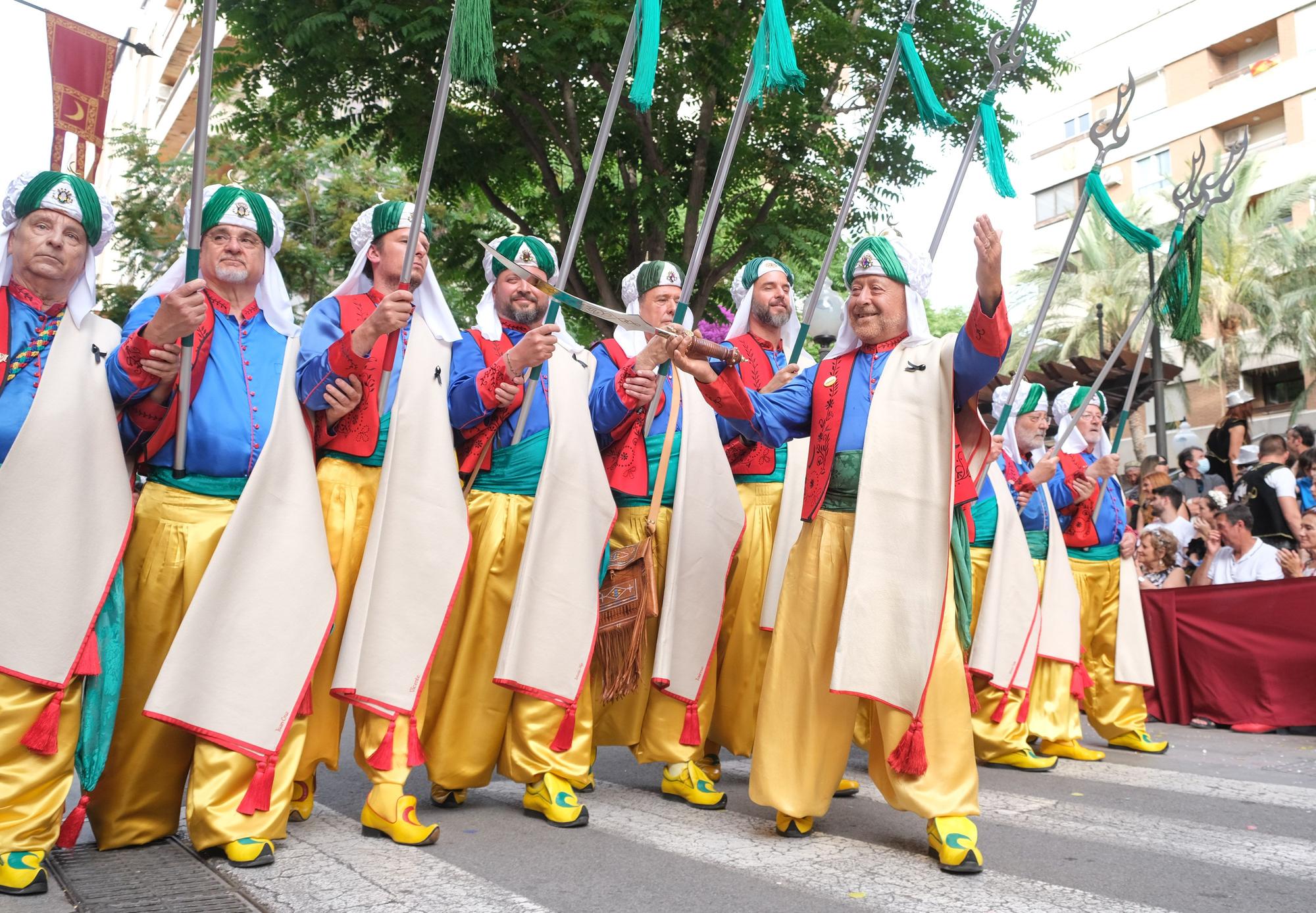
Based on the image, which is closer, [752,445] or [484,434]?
[484,434]

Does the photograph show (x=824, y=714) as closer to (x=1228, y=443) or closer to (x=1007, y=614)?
(x=1007, y=614)

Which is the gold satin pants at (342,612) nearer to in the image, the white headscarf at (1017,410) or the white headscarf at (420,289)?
the white headscarf at (420,289)

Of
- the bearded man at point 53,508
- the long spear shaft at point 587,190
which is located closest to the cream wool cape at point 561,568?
the long spear shaft at point 587,190

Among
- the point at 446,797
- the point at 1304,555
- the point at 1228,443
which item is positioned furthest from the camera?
the point at 1228,443

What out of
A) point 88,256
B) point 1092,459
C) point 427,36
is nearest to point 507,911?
point 88,256

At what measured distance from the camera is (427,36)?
28.9 feet

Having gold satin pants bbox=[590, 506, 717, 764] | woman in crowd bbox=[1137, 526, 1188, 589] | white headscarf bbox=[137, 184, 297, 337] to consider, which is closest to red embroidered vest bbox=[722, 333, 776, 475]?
gold satin pants bbox=[590, 506, 717, 764]

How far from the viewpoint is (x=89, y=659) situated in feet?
11.8

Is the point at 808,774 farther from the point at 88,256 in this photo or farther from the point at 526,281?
the point at 88,256

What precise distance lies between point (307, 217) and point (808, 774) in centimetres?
1632

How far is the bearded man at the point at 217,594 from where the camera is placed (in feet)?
12.2

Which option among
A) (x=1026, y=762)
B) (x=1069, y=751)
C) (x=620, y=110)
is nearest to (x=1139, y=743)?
(x=1069, y=751)

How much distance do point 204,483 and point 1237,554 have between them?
7173mm

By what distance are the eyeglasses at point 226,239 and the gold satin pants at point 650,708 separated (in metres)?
1.88
